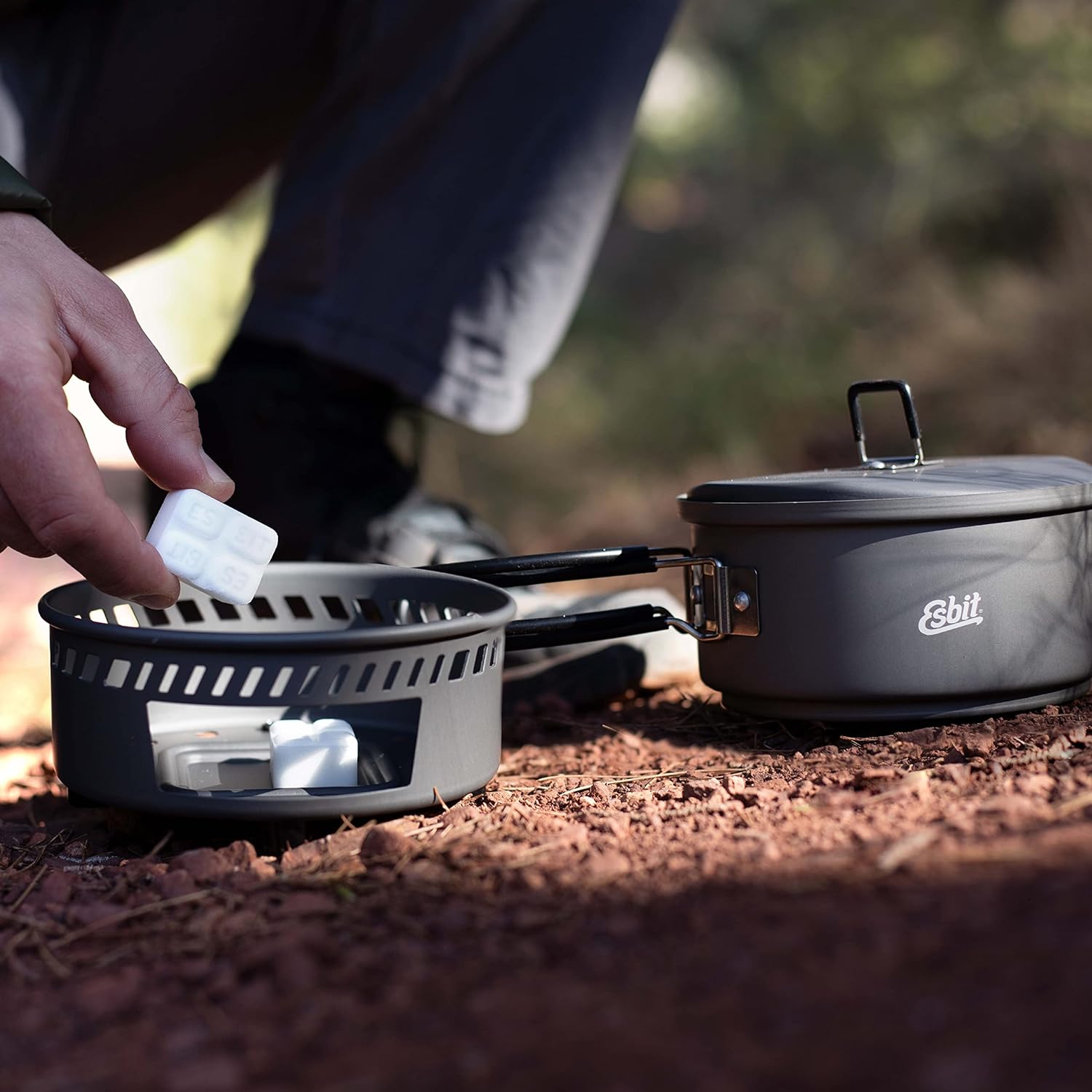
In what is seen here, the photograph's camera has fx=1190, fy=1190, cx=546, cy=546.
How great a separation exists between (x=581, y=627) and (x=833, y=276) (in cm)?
375

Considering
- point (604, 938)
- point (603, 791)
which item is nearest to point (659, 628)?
point (603, 791)

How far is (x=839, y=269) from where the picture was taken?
4.71m

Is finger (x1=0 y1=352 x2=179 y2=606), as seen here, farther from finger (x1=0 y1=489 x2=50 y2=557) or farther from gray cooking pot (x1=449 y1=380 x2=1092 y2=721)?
gray cooking pot (x1=449 y1=380 x2=1092 y2=721)

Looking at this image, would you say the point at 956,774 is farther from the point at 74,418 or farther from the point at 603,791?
the point at 74,418

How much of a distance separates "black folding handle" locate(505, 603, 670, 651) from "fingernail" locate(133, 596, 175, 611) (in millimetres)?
345

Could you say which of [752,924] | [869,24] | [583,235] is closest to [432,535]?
[583,235]

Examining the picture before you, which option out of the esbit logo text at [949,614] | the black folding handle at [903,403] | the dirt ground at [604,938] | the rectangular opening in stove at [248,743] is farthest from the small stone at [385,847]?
the black folding handle at [903,403]

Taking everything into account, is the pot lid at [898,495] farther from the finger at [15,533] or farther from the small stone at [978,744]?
the finger at [15,533]

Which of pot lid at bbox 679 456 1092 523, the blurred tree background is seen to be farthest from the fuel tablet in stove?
the blurred tree background

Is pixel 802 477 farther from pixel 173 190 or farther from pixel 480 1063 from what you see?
pixel 173 190

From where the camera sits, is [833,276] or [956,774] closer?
[956,774]

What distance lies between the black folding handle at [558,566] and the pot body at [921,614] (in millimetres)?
120

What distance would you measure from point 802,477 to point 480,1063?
799 millimetres

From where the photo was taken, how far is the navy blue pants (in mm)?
1748
